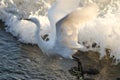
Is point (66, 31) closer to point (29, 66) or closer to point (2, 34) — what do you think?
point (29, 66)

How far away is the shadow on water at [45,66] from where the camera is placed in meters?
7.51

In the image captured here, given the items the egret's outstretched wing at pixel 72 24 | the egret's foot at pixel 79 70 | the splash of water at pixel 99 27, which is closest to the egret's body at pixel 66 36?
the egret's outstretched wing at pixel 72 24

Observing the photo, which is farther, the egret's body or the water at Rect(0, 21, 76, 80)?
the water at Rect(0, 21, 76, 80)

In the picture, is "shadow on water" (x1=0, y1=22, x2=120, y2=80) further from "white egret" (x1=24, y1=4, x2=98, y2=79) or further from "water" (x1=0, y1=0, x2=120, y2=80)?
"white egret" (x1=24, y1=4, x2=98, y2=79)

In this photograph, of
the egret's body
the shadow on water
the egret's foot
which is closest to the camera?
the egret's body

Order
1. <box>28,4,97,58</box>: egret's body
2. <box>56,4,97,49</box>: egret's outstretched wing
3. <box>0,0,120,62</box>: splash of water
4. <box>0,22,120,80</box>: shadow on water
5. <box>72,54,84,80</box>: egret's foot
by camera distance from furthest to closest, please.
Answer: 1. <box>0,0,120,62</box>: splash of water
2. <box>0,22,120,80</box>: shadow on water
3. <box>72,54,84,80</box>: egret's foot
4. <box>28,4,97,58</box>: egret's body
5. <box>56,4,97,49</box>: egret's outstretched wing

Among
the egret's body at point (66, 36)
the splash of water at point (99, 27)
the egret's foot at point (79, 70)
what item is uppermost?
the splash of water at point (99, 27)

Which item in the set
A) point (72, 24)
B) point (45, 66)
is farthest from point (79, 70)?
point (72, 24)

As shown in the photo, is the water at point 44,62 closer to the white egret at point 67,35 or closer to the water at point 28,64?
the water at point 28,64

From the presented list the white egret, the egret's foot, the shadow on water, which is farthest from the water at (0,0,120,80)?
the white egret

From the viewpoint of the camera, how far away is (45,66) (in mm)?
8023

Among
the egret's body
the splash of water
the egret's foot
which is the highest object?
the splash of water

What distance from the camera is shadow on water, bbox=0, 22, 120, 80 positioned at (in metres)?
7.51

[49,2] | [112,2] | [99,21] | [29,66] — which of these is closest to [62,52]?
[29,66]
